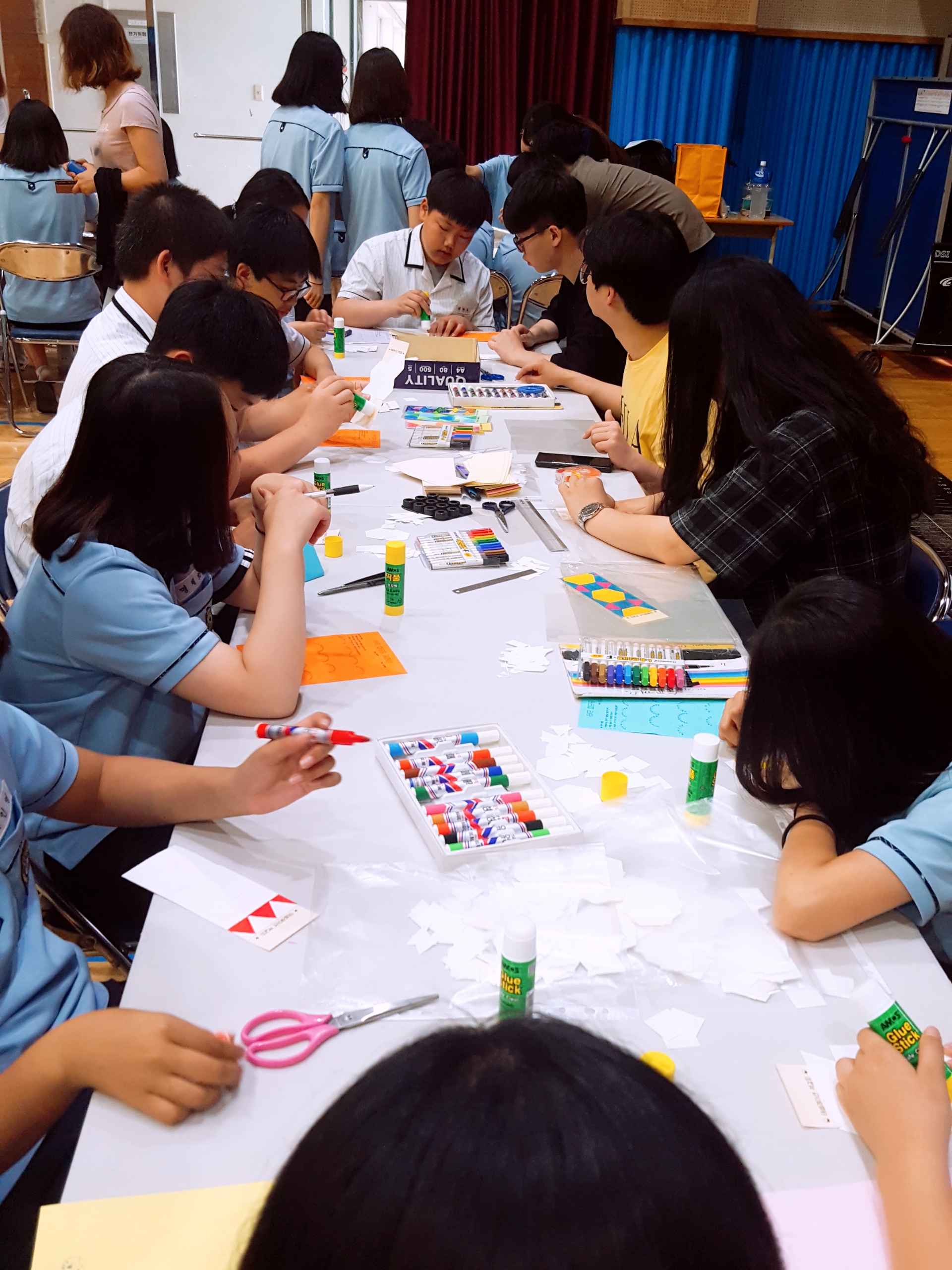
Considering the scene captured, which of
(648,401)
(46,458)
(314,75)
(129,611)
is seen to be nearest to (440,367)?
(648,401)

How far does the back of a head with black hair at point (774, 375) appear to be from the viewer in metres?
1.76

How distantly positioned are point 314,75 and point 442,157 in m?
0.88

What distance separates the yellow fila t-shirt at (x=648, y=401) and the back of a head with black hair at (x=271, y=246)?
0.90 m

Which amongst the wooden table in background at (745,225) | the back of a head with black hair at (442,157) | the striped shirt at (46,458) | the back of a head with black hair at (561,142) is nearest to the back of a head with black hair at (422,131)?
the back of a head with black hair at (442,157)

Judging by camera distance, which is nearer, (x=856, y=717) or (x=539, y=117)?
(x=856, y=717)

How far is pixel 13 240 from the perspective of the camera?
4.48 m

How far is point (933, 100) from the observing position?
622 centimetres

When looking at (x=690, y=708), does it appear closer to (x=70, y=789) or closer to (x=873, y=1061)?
(x=873, y=1061)

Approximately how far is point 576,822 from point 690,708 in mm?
355

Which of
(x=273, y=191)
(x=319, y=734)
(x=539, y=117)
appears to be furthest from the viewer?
(x=539, y=117)

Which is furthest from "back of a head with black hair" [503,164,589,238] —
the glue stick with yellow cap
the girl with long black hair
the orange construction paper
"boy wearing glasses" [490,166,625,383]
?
the glue stick with yellow cap

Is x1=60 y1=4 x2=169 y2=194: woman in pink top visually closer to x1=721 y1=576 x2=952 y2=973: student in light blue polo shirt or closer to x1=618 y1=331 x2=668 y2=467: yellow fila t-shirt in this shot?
x1=618 y1=331 x2=668 y2=467: yellow fila t-shirt

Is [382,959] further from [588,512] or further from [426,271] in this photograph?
[426,271]

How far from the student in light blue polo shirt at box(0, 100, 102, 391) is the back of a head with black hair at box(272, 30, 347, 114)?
3.43ft
